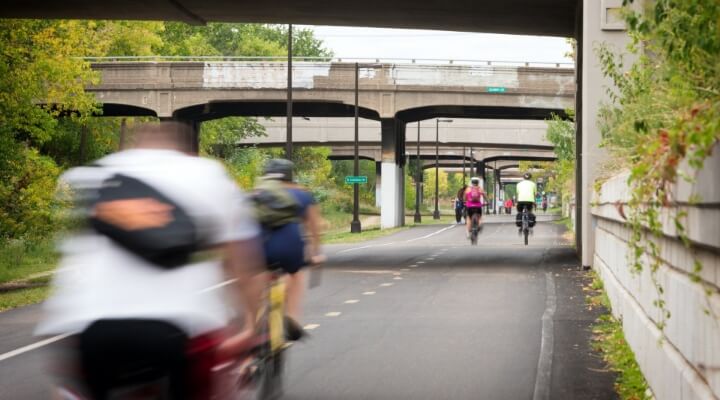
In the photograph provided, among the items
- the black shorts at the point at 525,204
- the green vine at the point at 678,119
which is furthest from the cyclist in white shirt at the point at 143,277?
the black shorts at the point at 525,204

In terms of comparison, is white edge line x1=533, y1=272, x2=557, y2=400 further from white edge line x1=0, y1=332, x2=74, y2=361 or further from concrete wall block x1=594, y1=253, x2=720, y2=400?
white edge line x1=0, y1=332, x2=74, y2=361

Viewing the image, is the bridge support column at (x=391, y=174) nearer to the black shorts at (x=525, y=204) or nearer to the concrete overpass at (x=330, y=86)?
the concrete overpass at (x=330, y=86)

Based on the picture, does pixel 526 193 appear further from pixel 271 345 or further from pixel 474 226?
pixel 271 345

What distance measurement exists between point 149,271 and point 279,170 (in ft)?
13.0

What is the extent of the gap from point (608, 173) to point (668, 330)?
29.0ft

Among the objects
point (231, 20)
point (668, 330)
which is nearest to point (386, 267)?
point (231, 20)

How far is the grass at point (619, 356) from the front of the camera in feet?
25.9

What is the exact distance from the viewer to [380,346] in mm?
10594

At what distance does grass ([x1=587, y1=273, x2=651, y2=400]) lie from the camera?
790 cm

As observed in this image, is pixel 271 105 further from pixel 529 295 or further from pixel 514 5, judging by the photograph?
pixel 529 295

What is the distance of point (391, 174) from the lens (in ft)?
176

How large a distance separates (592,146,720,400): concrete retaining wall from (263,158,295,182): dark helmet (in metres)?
2.77

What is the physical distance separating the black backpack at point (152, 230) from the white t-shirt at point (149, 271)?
0.10 feet

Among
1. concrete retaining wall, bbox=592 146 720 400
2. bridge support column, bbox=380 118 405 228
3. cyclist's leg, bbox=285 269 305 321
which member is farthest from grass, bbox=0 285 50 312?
bridge support column, bbox=380 118 405 228
